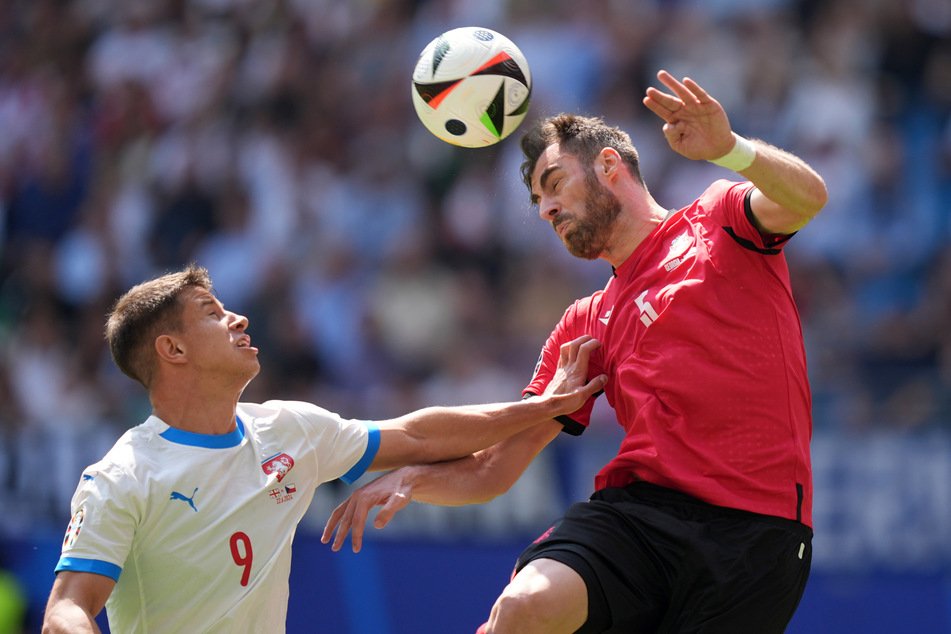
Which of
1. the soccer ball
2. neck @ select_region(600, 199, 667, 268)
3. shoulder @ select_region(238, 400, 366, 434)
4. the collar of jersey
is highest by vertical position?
the soccer ball

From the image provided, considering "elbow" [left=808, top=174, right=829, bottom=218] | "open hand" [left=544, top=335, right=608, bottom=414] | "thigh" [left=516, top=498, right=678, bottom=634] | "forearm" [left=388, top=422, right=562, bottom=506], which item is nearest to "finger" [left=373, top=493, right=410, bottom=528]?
"forearm" [left=388, top=422, right=562, bottom=506]

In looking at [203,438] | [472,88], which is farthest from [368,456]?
[472,88]

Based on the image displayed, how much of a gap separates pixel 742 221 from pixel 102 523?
2.80 metres

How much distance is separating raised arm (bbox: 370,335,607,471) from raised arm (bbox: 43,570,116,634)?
1.37m

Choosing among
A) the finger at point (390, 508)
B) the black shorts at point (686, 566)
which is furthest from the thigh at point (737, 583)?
the finger at point (390, 508)

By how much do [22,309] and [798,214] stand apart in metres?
10.7

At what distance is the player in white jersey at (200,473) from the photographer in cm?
413

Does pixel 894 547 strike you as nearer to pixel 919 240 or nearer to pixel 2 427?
pixel 919 240

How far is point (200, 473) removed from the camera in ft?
14.4

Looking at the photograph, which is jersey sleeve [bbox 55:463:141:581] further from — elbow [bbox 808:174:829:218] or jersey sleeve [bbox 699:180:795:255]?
elbow [bbox 808:174:829:218]

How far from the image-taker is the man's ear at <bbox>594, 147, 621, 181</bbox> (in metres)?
5.13

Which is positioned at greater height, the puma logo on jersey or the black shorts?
the puma logo on jersey

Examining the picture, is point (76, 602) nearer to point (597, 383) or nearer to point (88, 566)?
Result: point (88, 566)

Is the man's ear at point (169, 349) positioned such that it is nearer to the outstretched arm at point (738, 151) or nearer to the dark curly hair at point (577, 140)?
the dark curly hair at point (577, 140)
